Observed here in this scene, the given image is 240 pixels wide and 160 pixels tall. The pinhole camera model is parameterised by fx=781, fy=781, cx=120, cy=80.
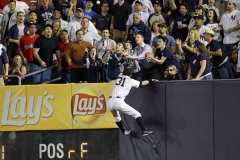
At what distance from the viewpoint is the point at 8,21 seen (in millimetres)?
21891

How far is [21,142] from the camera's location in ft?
58.9

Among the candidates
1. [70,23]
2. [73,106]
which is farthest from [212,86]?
[70,23]

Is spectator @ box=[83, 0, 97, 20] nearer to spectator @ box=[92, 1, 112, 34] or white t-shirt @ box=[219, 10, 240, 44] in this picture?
spectator @ box=[92, 1, 112, 34]

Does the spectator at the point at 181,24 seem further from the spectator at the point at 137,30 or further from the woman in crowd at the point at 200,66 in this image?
the woman in crowd at the point at 200,66

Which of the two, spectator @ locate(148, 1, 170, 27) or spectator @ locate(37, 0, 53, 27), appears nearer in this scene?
spectator @ locate(148, 1, 170, 27)

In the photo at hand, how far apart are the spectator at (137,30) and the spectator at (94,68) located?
1767 mm

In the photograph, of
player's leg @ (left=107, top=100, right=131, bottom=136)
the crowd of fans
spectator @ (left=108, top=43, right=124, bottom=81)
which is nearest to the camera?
player's leg @ (left=107, top=100, right=131, bottom=136)

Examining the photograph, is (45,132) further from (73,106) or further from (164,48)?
(164,48)

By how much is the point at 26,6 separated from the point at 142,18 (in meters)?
3.60

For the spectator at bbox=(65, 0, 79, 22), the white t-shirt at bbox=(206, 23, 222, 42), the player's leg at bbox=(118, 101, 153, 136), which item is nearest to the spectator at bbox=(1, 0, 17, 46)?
the spectator at bbox=(65, 0, 79, 22)

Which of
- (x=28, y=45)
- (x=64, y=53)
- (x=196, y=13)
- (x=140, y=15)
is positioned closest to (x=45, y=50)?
(x=64, y=53)

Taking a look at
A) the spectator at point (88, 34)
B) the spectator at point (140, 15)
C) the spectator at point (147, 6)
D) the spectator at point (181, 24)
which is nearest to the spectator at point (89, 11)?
the spectator at point (147, 6)

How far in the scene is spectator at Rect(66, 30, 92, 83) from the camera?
62.3ft

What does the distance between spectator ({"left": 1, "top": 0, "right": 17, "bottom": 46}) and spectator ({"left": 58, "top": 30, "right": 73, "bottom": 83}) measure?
2351 millimetres
